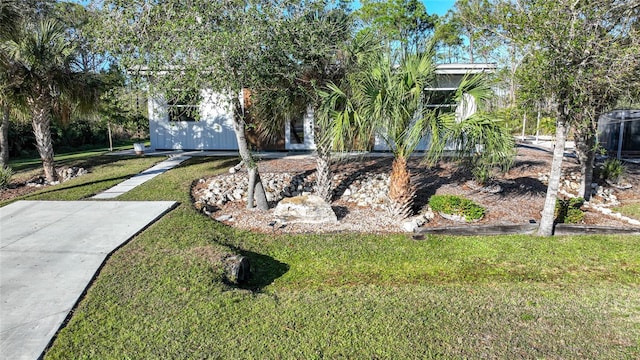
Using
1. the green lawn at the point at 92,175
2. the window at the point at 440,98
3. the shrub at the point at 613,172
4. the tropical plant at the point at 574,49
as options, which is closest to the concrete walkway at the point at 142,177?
the green lawn at the point at 92,175

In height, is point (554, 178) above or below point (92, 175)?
above

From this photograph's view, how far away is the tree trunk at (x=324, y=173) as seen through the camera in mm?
8723

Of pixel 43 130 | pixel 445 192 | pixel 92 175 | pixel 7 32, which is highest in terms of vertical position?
pixel 7 32

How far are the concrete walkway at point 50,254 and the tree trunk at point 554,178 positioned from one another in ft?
23.9

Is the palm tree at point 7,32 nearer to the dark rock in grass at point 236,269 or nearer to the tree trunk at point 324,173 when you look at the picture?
the tree trunk at point 324,173

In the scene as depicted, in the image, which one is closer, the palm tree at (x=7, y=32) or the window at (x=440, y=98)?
the window at (x=440, y=98)

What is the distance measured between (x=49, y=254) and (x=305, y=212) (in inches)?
169

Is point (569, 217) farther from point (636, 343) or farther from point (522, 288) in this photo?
point (636, 343)

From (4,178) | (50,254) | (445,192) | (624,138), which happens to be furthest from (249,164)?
(624,138)

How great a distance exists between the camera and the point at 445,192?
31.4 ft

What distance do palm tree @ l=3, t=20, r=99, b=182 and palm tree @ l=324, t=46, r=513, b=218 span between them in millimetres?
7499

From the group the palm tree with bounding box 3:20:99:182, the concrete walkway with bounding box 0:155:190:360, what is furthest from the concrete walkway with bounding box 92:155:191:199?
the palm tree with bounding box 3:20:99:182

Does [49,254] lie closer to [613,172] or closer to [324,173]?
[324,173]

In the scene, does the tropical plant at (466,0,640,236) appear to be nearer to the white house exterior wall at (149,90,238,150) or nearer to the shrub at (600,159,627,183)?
the shrub at (600,159,627,183)
